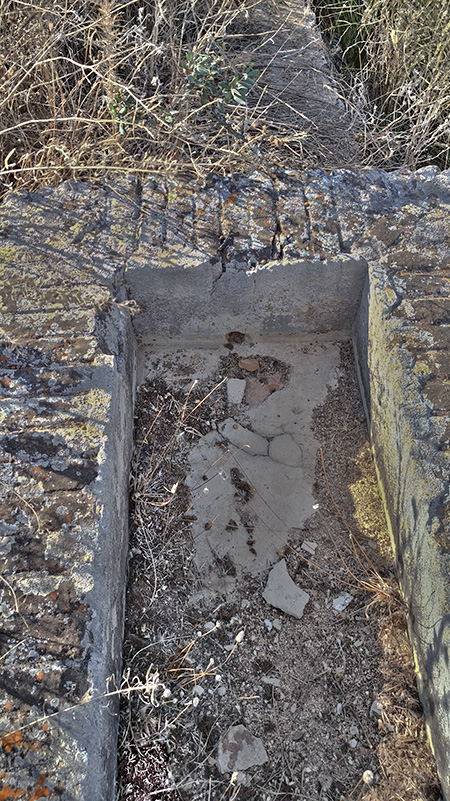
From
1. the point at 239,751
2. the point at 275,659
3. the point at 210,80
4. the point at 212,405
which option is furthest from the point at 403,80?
the point at 239,751

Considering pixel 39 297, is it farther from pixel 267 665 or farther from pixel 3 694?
pixel 267 665

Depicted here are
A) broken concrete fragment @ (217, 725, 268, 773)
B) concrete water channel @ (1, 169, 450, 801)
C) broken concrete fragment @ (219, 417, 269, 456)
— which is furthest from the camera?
broken concrete fragment @ (219, 417, 269, 456)

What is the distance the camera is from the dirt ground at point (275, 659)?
72.8 inches

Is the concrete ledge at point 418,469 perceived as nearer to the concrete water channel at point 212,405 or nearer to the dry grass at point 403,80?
the concrete water channel at point 212,405

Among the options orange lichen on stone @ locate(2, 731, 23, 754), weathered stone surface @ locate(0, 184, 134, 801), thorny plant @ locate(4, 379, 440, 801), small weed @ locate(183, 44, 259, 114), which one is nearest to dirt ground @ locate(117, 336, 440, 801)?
thorny plant @ locate(4, 379, 440, 801)

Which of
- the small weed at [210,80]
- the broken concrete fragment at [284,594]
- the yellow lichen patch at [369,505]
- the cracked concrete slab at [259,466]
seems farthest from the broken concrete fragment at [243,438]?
the small weed at [210,80]

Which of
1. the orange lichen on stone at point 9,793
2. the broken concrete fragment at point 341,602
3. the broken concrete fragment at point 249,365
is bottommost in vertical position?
the broken concrete fragment at point 341,602

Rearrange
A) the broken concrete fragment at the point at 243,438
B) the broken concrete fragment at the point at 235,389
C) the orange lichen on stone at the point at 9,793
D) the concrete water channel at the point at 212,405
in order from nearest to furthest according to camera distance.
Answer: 1. the orange lichen on stone at the point at 9,793
2. the concrete water channel at the point at 212,405
3. the broken concrete fragment at the point at 243,438
4. the broken concrete fragment at the point at 235,389

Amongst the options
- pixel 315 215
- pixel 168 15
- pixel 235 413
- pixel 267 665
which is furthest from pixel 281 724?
pixel 168 15

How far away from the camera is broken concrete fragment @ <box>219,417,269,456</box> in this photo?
250cm

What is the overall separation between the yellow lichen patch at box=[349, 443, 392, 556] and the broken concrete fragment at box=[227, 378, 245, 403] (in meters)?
0.59

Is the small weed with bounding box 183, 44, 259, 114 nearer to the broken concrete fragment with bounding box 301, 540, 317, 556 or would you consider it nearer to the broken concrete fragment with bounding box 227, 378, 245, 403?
the broken concrete fragment with bounding box 227, 378, 245, 403

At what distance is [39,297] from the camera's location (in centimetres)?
237

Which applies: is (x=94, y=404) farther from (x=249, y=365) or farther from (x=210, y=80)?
(x=210, y=80)
